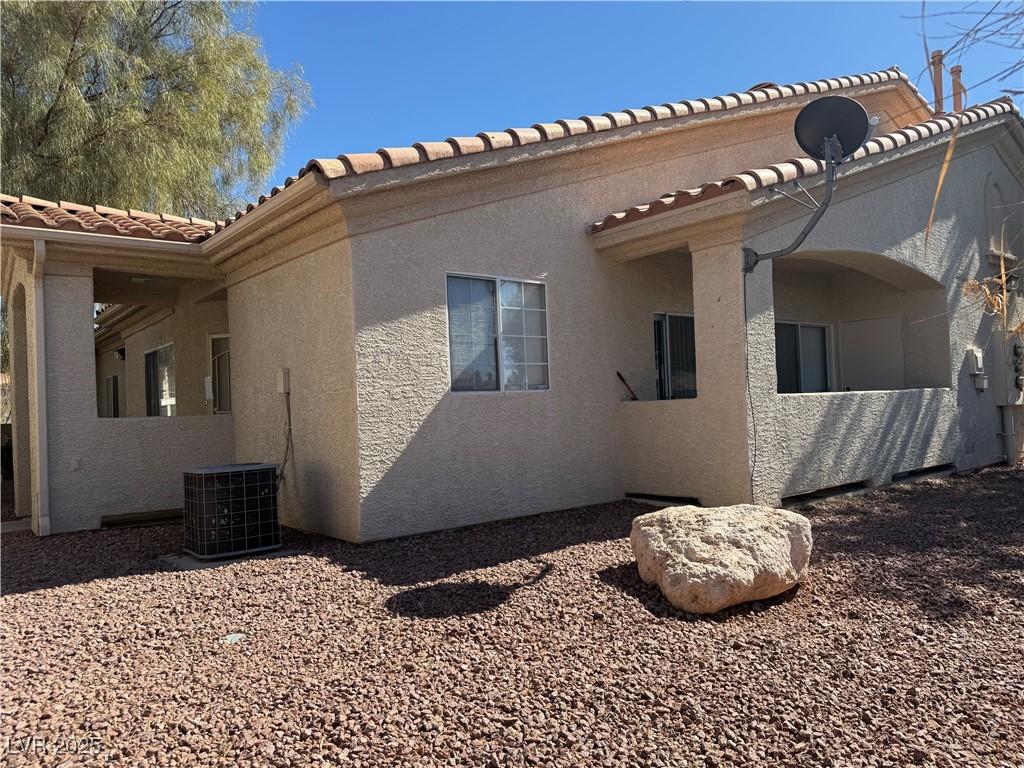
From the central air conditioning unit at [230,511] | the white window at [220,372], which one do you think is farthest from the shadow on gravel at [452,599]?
the white window at [220,372]

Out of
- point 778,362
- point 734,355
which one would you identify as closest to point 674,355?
point 734,355

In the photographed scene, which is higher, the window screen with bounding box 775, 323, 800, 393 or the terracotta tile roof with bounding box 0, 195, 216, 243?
the terracotta tile roof with bounding box 0, 195, 216, 243

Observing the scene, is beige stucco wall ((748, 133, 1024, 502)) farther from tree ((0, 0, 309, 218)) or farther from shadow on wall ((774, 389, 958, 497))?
tree ((0, 0, 309, 218))

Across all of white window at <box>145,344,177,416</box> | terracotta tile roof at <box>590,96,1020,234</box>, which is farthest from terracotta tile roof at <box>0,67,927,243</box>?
white window at <box>145,344,177,416</box>

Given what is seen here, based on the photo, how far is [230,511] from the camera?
6.68 meters

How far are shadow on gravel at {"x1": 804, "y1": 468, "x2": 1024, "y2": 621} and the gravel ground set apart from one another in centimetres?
4

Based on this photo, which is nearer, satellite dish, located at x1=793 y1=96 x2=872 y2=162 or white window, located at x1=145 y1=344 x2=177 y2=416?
satellite dish, located at x1=793 y1=96 x2=872 y2=162

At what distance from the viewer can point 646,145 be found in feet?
30.3

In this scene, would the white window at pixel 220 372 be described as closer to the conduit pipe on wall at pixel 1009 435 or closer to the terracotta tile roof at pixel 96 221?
the terracotta tile roof at pixel 96 221

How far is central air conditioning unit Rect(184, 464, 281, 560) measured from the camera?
6.61 meters

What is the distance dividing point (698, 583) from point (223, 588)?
3.49 metres

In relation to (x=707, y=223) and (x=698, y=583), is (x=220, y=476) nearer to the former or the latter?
(x=698, y=583)

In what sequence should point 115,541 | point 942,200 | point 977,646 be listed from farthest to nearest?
point 942,200 → point 115,541 → point 977,646

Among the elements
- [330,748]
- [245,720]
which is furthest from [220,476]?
[330,748]
